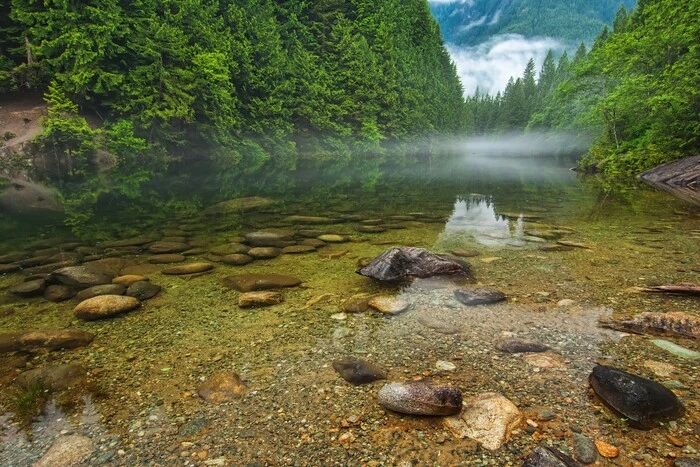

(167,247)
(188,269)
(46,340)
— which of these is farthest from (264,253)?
(46,340)

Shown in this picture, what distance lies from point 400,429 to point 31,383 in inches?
123

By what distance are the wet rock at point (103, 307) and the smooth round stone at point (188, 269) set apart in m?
1.33

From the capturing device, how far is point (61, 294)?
512 cm

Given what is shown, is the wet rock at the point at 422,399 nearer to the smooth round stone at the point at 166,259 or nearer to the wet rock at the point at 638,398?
the wet rock at the point at 638,398

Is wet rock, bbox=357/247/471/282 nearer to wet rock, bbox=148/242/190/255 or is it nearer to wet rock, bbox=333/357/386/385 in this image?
wet rock, bbox=333/357/386/385

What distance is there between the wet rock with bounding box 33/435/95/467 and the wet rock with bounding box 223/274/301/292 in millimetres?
2895

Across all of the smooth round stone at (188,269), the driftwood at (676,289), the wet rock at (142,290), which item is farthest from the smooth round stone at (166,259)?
the driftwood at (676,289)

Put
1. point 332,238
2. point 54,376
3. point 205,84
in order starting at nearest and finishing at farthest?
point 54,376 < point 332,238 < point 205,84

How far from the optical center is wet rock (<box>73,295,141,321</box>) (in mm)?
4410

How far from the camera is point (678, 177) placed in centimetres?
1783

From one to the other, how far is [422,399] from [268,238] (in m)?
6.05

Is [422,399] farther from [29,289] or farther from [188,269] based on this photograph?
[29,289]

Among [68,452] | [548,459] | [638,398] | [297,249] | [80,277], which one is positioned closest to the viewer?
[548,459]

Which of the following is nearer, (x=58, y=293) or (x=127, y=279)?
(x=58, y=293)
